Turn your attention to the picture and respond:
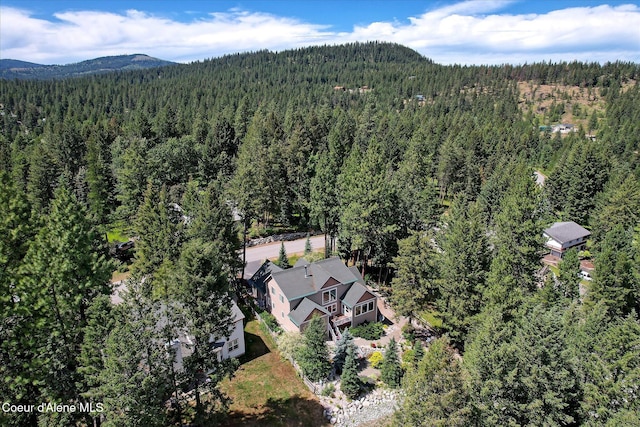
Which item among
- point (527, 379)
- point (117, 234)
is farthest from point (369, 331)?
point (117, 234)

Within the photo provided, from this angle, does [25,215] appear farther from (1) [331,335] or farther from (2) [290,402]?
(1) [331,335]

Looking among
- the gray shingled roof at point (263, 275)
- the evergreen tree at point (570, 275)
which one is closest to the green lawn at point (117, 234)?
the gray shingled roof at point (263, 275)

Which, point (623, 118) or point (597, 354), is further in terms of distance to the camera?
point (623, 118)

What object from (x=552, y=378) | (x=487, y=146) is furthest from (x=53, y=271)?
(x=487, y=146)

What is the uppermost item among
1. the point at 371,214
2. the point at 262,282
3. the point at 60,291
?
the point at 60,291

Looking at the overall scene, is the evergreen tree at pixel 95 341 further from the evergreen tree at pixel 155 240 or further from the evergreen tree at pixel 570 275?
the evergreen tree at pixel 570 275

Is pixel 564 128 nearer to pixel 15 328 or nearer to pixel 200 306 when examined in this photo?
pixel 200 306
